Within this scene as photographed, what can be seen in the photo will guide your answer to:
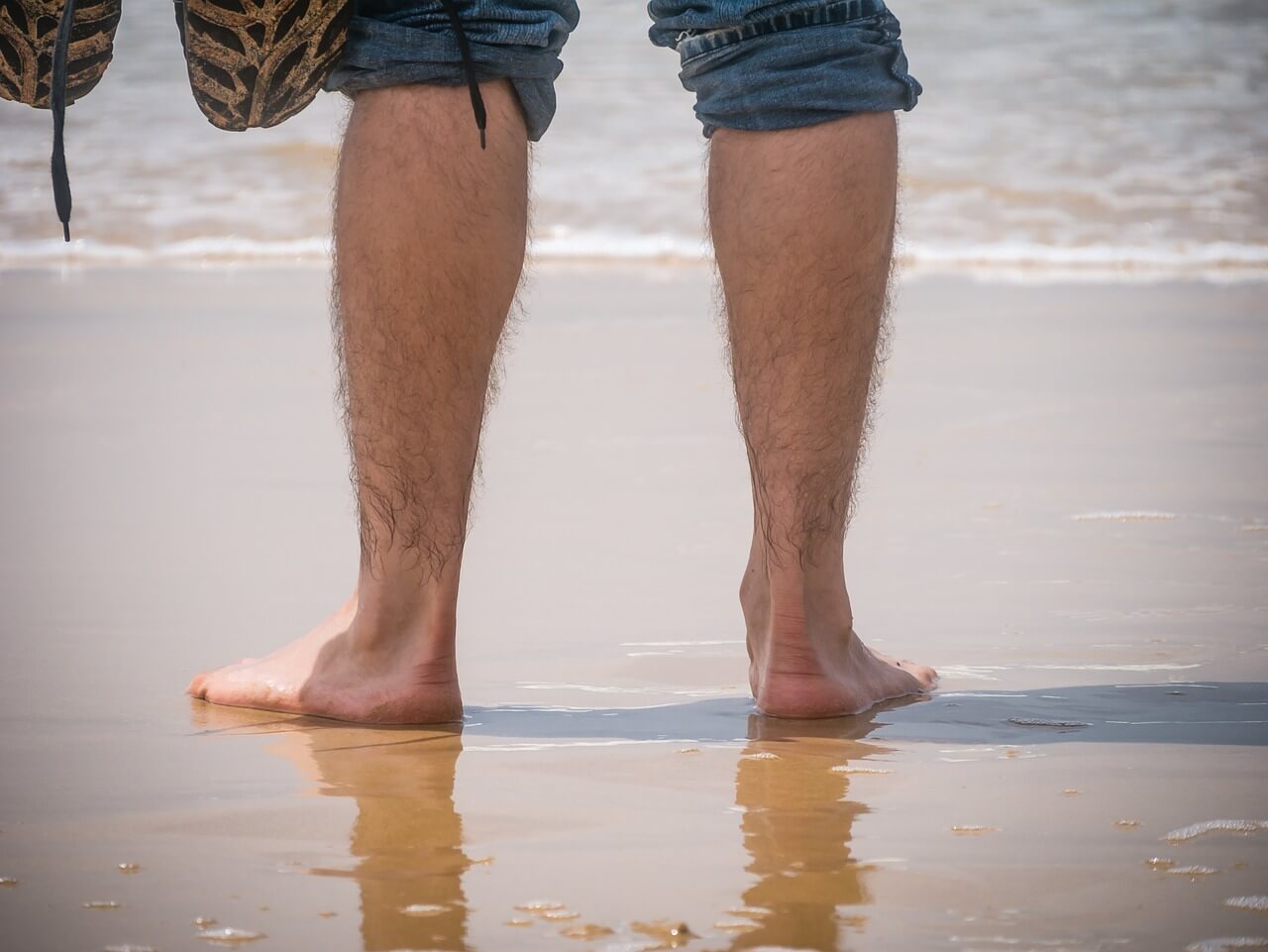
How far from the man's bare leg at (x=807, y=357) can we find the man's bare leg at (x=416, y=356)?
0.24m

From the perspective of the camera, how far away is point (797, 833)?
3.99 ft

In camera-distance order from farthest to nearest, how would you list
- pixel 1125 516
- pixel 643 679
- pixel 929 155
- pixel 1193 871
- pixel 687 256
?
pixel 929 155 → pixel 687 256 → pixel 1125 516 → pixel 643 679 → pixel 1193 871

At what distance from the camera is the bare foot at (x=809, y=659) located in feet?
5.19

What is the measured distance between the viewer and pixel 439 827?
122 cm

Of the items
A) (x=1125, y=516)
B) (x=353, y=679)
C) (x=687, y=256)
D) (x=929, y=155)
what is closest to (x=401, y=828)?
(x=353, y=679)

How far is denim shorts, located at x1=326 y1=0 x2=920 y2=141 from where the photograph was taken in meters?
1.53

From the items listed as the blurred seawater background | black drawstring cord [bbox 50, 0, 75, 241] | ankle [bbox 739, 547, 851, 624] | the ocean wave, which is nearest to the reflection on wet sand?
ankle [bbox 739, 547, 851, 624]

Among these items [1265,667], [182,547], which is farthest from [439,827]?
[182,547]

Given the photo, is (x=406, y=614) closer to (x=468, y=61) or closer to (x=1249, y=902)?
(x=468, y=61)

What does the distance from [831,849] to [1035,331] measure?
10.1ft

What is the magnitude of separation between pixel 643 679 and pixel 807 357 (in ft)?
1.23

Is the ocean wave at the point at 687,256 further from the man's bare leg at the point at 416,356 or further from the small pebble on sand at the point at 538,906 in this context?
the small pebble on sand at the point at 538,906

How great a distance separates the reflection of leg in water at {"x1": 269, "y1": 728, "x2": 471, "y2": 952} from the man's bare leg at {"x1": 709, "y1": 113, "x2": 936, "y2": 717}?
358 mm

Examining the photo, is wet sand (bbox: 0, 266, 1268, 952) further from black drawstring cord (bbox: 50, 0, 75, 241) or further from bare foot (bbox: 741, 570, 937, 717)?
black drawstring cord (bbox: 50, 0, 75, 241)
